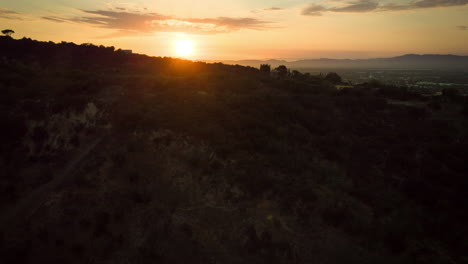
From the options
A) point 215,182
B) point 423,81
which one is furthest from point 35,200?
point 423,81

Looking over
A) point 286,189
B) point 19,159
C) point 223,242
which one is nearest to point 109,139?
point 19,159

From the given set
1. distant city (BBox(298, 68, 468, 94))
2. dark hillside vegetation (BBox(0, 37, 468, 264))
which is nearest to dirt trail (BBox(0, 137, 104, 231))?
dark hillside vegetation (BBox(0, 37, 468, 264))

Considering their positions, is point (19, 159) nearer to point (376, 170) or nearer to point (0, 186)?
point (0, 186)

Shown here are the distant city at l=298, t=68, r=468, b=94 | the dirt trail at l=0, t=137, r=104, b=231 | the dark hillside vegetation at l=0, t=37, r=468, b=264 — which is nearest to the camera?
the dark hillside vegetation at l=0, t=37, r=468, b=264

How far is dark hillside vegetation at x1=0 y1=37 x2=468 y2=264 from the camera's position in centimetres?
779

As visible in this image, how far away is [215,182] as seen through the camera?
10.1m

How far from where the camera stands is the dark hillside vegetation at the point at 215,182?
7785 mm

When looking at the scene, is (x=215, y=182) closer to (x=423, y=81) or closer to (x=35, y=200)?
(x=35, y=200)

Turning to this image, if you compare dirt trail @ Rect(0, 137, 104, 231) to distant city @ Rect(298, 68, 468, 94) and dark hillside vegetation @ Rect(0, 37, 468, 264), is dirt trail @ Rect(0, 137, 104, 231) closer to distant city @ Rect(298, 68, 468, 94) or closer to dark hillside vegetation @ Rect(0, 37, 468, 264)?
dark hillside vegetation @ Rect(0, 37, 468, 264)

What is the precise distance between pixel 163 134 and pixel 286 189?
7.12 metres

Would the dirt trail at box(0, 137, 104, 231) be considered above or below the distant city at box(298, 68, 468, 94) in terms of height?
below

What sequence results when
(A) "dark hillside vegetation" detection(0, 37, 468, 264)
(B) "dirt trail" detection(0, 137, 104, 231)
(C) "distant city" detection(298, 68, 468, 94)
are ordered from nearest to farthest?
(A) "dark hillside vegetation" detection(0, 37, 468, 264) → (B) "dirt trail" detection(0, 137, 104, 231) → (C) "distant city" detection(298, 68, 468, 94)

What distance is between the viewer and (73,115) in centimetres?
1361

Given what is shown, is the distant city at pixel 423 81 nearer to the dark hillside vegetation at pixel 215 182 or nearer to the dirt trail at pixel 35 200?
the dark hillside vegetation at pixel 215 182
